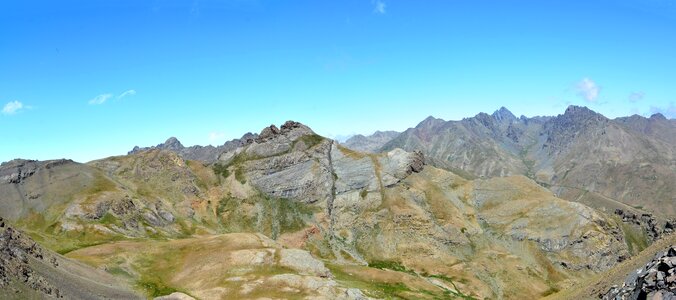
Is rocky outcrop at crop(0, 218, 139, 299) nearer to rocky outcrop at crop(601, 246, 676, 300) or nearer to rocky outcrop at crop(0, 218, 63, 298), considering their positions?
rocky outcrop at crop(0, 218, 63, 298)

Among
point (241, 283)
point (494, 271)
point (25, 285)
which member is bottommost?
point (494, 271)

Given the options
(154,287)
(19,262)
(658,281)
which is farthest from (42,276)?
(658,281)

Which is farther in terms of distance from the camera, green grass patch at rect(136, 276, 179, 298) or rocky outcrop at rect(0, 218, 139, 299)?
green grass patch at rect(136, 276, 179, 298)

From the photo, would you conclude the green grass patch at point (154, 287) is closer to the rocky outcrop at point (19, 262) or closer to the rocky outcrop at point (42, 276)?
the rocky outcrop at point (42, 276)

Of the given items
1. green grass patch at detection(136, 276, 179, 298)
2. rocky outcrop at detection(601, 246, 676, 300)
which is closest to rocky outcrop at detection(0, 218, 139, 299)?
green grass patch at detection(136, 276, 179, 298)

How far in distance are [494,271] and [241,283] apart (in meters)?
118

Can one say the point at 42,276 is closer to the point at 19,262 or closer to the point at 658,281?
the point at 19,262

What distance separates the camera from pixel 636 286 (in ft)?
170

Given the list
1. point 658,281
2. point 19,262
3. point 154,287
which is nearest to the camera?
point 658,281

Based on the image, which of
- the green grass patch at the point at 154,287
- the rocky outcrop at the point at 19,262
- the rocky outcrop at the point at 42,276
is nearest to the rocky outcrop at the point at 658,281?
the rocky outcrop at the point at 42,276

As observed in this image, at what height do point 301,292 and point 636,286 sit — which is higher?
point 636,286

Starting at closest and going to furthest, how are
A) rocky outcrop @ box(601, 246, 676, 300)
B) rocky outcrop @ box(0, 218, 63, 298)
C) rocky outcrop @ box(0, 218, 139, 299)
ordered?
rocky outcrop @ box(601, 246, 676, 300) → rocky outcrop @ box(0, 218, 139, 299) → rocky outcrop @ box(0, 218, 63, 298)

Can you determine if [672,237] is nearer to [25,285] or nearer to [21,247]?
[25,285]

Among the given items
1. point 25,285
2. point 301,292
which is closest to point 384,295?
point 301,292
